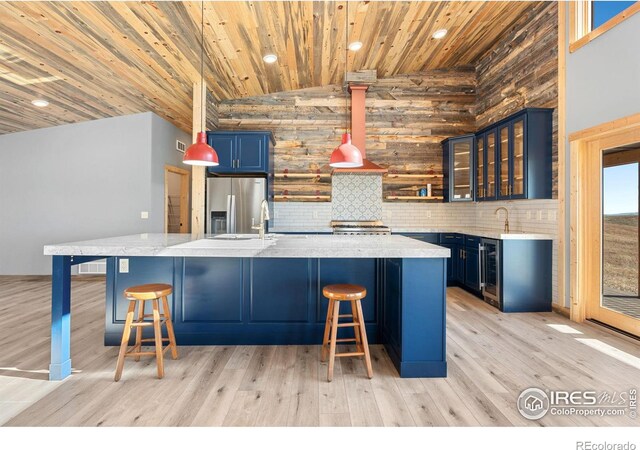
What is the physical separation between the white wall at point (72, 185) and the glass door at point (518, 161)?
18.2 feet

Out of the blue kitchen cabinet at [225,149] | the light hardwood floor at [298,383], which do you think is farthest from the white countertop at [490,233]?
the blue kitchen cabinet at [225,149]

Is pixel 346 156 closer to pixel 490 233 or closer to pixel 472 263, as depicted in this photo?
pixel 490 233

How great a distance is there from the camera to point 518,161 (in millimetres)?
4656

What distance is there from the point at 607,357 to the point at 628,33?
118 inches

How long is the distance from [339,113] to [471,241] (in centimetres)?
317

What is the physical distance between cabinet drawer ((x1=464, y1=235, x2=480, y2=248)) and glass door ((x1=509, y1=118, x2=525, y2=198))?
770 mm

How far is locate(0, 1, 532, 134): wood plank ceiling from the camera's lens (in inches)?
136

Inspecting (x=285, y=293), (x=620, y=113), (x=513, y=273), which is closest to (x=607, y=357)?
(x=513, y=273)

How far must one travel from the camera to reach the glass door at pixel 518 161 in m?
4.55

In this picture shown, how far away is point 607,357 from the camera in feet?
9.56

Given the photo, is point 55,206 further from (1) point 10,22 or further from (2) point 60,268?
(2) point 60,268

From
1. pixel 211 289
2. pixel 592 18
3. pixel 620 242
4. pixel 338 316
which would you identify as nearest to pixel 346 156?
pixel 338 316

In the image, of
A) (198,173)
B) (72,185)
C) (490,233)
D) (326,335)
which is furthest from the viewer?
(72,185)

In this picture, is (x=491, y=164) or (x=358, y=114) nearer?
(x=491, y=164)
